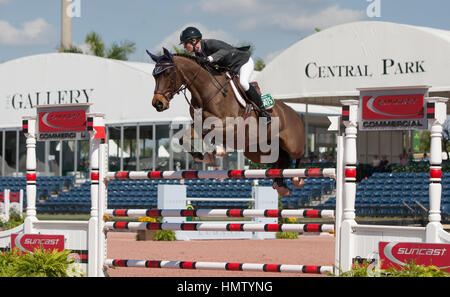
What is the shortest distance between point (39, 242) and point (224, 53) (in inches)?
113

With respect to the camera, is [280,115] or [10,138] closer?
[280,115]

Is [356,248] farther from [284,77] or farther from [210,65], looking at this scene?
[284,77]

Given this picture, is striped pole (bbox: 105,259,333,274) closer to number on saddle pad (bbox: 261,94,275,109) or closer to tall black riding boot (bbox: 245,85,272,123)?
tall black riding boot (bbox: 245,85,272,123)

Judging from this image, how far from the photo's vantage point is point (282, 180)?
8508mm

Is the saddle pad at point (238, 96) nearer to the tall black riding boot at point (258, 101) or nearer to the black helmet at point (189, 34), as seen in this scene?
the tall black riding boot at point (258, 101)

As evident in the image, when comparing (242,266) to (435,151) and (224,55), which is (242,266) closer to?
(435,151)

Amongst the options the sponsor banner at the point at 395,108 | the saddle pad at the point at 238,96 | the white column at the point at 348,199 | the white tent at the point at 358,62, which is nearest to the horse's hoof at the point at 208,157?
the saddle pad at the point at 238,96

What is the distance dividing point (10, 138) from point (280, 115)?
25295mm

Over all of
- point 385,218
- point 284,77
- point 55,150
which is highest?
point 284,77

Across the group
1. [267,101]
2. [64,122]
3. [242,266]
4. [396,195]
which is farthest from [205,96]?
[396,195]

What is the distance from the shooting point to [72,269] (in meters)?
7.50

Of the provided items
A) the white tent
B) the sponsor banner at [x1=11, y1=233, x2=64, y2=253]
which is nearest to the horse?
the sponsor banner at [x1=11, y1=233, x2=64, y2=253]
